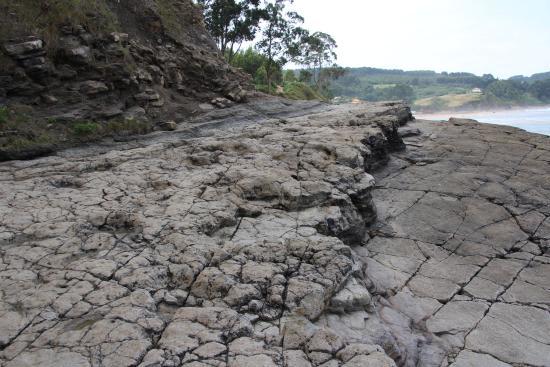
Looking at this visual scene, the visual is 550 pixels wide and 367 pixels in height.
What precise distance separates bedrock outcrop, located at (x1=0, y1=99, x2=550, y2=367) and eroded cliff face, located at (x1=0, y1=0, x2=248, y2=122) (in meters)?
1.48

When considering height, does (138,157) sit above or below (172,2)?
below

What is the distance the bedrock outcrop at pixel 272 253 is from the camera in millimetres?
4293

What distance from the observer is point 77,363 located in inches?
148

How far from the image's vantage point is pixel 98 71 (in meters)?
10.5

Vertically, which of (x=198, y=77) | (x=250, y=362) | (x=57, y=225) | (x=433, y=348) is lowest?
(x=433, y=348)

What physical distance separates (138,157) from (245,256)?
13.7ft

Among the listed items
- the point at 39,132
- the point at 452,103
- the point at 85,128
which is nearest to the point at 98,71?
the point at 85,128

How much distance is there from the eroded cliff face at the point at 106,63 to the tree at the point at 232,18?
7.65 m

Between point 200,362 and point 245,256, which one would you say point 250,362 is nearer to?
point 200,362

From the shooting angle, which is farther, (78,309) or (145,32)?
(145,32)

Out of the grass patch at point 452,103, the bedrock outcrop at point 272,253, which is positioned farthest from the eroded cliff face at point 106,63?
the grass patch at point 452,103

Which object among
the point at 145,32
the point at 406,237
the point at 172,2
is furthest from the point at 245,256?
the point at 172,2

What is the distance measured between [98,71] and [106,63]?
350 millimetres

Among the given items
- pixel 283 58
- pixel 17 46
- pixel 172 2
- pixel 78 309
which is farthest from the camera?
pixel 283 58
